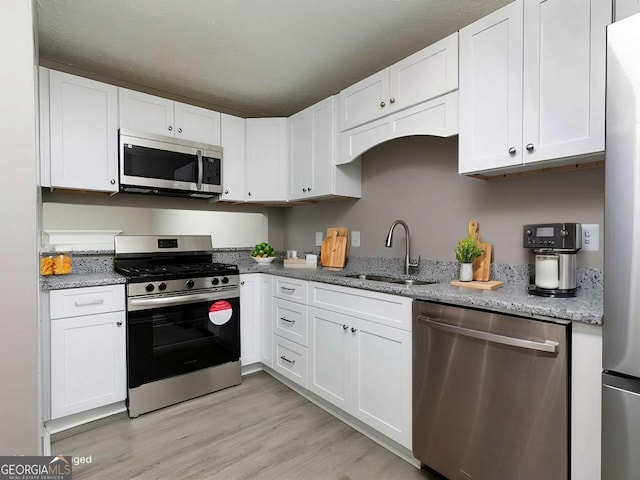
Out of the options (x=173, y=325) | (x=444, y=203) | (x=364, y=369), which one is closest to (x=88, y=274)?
(x=173, y=325)

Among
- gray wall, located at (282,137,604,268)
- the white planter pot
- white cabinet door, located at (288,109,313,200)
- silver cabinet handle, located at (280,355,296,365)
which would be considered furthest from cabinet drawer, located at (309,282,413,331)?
white cabinet door, located at (288,109,313,200)

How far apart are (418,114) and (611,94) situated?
1035 mm

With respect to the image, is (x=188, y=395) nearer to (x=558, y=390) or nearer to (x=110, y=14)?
(x=558, y=390)

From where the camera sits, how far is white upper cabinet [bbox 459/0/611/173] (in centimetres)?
135

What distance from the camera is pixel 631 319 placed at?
101 cm

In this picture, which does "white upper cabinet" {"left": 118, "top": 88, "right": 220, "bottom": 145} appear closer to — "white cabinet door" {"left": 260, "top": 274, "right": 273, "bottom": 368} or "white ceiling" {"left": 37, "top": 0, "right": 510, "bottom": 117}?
"white ceiling" {"left": 37, "top": 0, "right": 510, "bottom": 117}

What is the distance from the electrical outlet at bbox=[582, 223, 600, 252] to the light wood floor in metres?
1.37

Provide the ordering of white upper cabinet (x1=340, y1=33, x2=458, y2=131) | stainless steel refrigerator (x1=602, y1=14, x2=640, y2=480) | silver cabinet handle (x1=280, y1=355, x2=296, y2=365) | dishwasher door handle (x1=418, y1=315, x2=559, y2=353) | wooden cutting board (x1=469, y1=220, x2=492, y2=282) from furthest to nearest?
1. silver cabinet handle (x1=280, y1=355, x2=296, y2=365)
2. wooden cutting board (x1=469, y1=220, x2=492, y2=282)
3. white upper cabinet (x1=340, y1=33, x2=458, y2=131)
4. dishwasher door handle (x1=418, y1=315, x2=559, y2=353)
5. stainless steel refrigerator (x1=602, y1=14, x2=640, y2=480)

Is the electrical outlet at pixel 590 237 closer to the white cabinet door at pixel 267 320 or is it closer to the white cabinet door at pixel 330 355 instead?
the white cabinet door at pixel 330 355

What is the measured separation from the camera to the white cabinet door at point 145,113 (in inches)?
99.0

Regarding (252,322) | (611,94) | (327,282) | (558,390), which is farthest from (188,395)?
(611,94)

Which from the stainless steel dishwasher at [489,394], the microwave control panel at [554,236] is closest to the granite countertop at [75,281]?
the stainless steel dishwasher at [489,394]

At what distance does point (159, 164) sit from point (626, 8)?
2738 millimetres

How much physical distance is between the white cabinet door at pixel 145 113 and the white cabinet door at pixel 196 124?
0.06 meters
